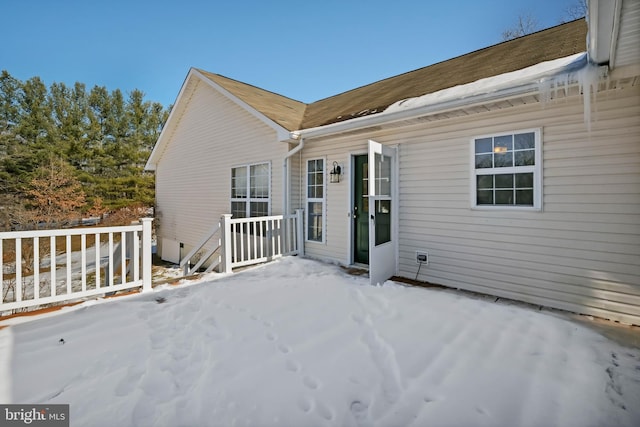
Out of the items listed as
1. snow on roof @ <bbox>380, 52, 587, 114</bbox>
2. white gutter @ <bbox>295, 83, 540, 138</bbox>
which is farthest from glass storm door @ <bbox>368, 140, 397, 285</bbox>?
snow on roof @ <bbox>380, 52, 587, 114</bbox>

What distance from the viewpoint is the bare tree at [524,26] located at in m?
11.1

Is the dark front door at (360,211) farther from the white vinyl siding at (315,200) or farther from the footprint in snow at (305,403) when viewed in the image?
the footprint in snow at (305,403)

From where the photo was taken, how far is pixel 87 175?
632 inches

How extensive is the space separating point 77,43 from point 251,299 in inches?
660

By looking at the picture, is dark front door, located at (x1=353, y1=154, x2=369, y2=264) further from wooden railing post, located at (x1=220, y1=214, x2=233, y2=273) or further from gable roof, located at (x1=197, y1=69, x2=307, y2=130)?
wooden railing post, located at (x1=220, y1=214, x2=233, y2=273)

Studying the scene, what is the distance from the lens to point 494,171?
384cm

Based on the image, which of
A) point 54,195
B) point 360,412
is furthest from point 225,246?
point 54,195

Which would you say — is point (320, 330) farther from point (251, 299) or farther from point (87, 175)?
point (87, 175)

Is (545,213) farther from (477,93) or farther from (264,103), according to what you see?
(264,103)

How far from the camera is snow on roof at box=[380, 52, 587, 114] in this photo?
3156 mm

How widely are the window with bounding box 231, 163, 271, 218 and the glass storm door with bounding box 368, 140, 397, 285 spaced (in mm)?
3011

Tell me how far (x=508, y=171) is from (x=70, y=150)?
68.0 ft

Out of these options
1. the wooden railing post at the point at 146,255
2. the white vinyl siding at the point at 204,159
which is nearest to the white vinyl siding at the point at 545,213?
the white vinyl siding at the point at 204,159

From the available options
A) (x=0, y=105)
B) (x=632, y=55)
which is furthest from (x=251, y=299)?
(x=0, y=105)
